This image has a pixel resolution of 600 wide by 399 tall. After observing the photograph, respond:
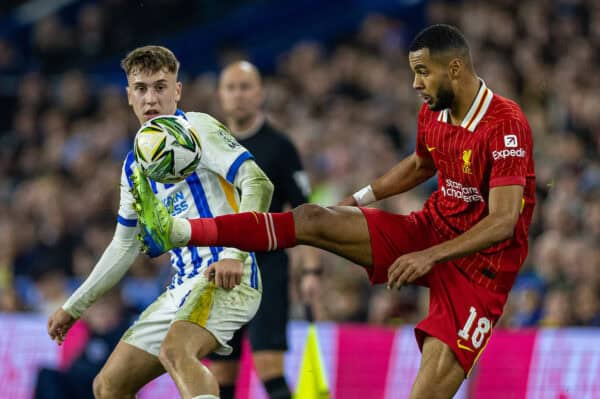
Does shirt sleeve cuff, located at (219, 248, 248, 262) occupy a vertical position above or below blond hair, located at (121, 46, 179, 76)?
below

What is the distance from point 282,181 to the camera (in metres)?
7.00

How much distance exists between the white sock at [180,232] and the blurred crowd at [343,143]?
248cm

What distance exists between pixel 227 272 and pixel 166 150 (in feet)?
2.12

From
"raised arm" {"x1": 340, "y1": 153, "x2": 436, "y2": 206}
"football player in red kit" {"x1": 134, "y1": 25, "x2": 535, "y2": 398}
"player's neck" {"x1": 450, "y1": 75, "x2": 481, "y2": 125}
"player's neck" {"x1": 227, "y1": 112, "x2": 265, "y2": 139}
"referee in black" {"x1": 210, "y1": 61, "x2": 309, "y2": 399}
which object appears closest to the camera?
"football player in red kit" {"x1": 134, "y1": 25, "x2": 535, "y2": 398}

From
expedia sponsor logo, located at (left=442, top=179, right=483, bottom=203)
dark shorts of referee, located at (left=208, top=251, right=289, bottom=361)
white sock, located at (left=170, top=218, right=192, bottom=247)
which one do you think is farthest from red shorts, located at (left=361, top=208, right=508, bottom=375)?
dark shorts of referee, located at (left=208, top=251, right=289, bottom=361)

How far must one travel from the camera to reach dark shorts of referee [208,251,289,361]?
6.71 metres

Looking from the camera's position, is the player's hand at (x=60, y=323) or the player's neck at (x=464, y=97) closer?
the player's neck at (x=464, y=97)

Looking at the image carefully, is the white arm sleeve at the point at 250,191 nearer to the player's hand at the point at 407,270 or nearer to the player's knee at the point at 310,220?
the player's knee at the point at 310,220

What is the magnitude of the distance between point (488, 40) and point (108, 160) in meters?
4.91

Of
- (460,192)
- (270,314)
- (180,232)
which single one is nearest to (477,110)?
(460,192)

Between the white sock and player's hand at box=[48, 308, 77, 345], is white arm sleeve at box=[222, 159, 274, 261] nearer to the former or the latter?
the white sock

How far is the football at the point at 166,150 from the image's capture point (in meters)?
4.87

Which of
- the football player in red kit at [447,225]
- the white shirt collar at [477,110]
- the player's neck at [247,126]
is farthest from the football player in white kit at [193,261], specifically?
the player's neck at [247,126]

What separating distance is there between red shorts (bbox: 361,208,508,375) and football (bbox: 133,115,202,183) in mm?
1012
